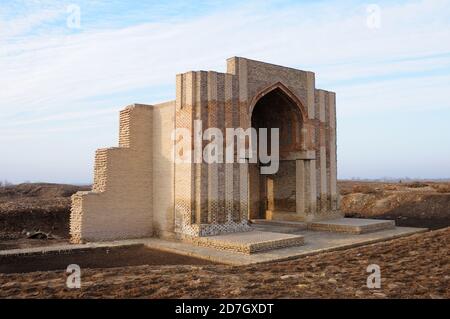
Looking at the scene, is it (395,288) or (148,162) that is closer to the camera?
(395,288)

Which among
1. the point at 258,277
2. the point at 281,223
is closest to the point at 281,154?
the point at 281,223

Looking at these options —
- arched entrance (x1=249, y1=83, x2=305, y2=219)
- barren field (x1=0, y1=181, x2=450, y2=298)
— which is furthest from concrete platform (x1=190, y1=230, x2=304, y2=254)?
arched entrance (x1=249, y1=83, x2=305, y2=219)

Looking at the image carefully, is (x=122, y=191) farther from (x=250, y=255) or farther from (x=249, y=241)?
(x=250, y=255)

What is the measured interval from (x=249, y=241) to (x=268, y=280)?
147 inches

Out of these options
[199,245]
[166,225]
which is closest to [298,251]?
[199,245]

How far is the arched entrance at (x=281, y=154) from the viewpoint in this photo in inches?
577

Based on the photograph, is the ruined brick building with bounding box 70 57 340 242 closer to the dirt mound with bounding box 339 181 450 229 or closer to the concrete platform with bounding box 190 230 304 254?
the concrete platform with bounding box 190 230 304 254

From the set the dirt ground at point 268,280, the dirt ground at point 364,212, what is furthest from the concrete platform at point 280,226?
the dirt ground at point 268,280

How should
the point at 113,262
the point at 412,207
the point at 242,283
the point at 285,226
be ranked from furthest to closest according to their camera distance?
the point at 412,207 → the point at 285,226 → the point at 113,262 → the point at 242,283

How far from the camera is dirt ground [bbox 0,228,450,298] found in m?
5.52

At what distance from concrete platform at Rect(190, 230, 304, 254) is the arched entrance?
4.48 metres
